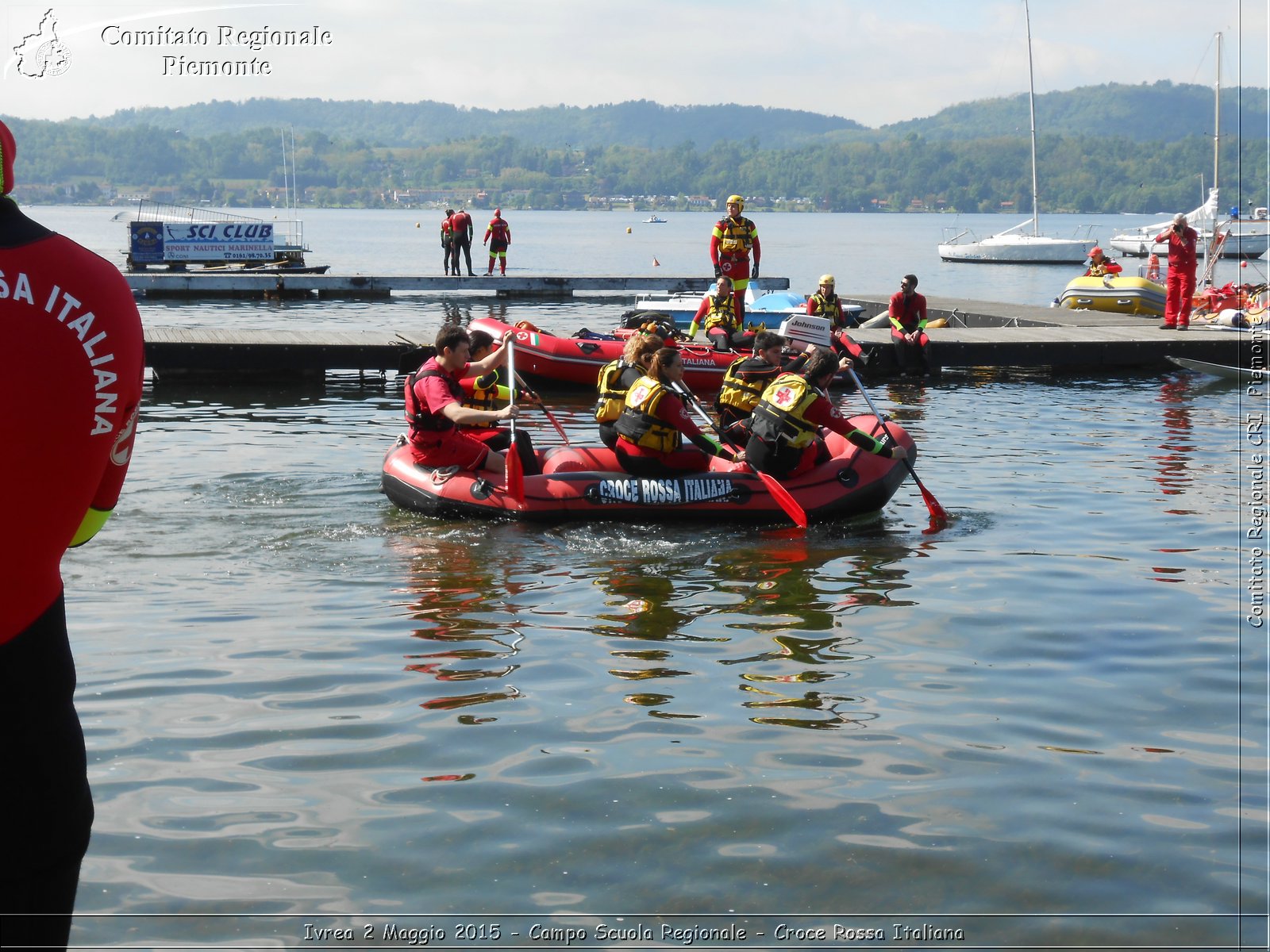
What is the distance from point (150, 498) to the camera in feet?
32.8

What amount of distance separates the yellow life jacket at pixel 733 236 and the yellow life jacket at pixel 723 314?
7.00 feet

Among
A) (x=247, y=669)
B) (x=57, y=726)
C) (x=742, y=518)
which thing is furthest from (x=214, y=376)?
(x=57, y=726)

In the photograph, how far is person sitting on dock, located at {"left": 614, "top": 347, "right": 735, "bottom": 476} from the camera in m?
9.40

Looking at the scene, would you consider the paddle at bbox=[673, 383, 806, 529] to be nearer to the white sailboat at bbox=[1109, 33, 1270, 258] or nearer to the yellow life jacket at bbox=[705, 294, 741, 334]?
the yellow life jacket at bbox=[705, 294, 741, 334]

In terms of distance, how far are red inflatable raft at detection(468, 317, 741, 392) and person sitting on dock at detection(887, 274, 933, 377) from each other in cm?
340

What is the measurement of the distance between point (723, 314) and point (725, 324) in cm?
13

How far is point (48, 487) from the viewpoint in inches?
90.7

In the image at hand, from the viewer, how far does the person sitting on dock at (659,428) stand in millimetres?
9398

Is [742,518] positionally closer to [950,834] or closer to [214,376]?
[950,834]

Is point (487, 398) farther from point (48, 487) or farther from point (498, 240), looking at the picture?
point (498, 240)

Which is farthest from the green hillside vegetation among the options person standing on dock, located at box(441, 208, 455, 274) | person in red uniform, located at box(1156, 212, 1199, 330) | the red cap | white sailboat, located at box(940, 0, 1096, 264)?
the red cap

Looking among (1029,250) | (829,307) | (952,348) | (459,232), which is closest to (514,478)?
(829,307)

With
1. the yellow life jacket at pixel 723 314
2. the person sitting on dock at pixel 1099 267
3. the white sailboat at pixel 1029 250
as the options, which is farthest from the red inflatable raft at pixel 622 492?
the white sailboat at pixel 1029 250

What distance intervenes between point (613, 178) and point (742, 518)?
175 m
